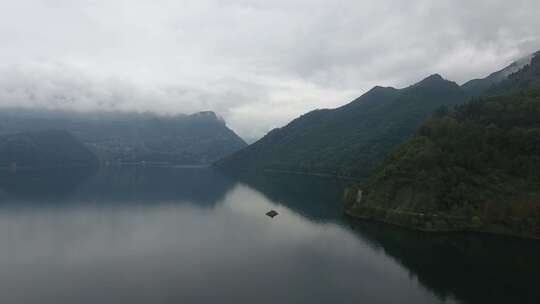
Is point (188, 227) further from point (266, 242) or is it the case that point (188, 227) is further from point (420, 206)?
point (420, 206)

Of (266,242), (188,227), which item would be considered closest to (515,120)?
(266,242)

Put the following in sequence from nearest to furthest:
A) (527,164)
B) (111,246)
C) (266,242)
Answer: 1. (111,246)
2. (266,242)
3. (527,164)

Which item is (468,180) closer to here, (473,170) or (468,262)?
(473,170)

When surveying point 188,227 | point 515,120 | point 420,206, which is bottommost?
point 188,227

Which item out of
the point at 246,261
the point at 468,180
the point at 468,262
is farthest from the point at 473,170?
the point at 246,261

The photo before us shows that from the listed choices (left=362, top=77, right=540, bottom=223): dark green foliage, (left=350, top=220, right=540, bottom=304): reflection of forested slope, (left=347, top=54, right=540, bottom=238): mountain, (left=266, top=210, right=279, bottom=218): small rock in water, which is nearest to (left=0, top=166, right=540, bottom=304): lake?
(left=350, top=220, right=540, bottom=304): reflection of forested slope

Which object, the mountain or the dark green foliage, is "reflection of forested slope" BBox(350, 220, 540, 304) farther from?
the dark green foliage
